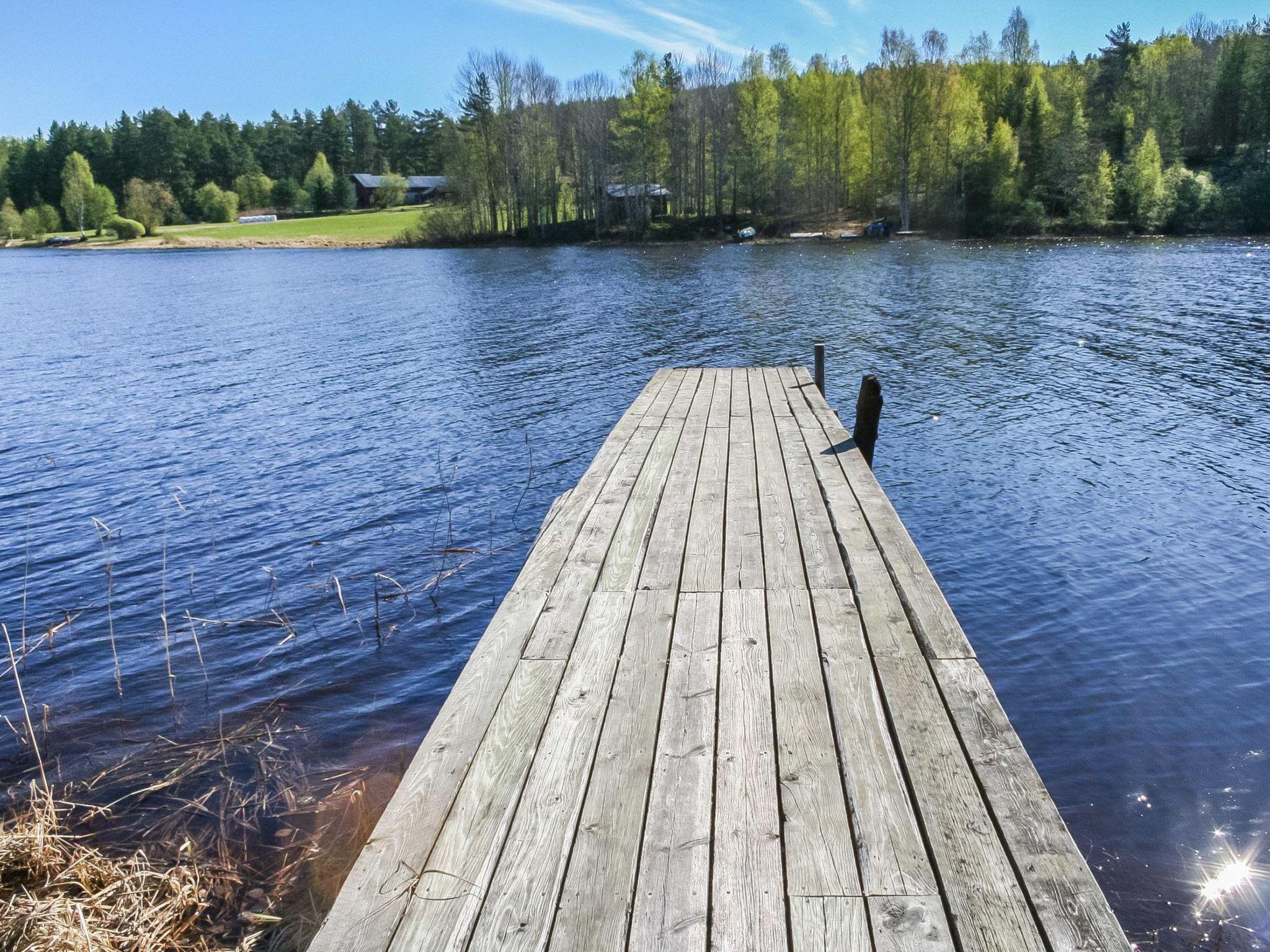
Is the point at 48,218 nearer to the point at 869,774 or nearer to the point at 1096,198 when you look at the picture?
the point at 1096,198

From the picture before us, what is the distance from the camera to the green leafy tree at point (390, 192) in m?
106

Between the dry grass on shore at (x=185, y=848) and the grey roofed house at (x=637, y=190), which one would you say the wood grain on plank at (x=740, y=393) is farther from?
the grey roofed house at (x=637, y=190)

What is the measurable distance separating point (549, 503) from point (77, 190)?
108012 mm

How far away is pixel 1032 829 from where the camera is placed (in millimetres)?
2854

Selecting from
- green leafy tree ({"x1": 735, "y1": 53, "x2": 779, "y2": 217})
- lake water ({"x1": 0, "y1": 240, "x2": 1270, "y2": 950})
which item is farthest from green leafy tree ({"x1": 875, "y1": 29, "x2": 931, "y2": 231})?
lake water ({"x1": 0, "y1": 240, "x2": 1270, "y2": 950})

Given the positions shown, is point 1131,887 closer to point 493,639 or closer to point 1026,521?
point 493,639

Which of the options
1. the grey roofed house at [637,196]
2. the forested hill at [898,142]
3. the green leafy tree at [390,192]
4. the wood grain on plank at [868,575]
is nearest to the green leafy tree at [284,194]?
the green leafy tree at [390,192]

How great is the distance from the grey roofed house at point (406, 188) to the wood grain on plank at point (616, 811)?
112 meters

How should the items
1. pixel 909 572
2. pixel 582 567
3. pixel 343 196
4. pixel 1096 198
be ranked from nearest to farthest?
pixel 909 572 → pixel 582 567 → pixel 1096 198 → pixel 343 196

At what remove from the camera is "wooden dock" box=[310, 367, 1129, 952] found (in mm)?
2502

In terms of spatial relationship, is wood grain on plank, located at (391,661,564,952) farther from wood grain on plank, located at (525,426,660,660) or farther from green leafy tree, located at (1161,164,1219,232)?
green leafy tree, located at (1161,164,1219,232)

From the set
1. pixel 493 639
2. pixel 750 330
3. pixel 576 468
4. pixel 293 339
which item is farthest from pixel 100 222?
pixel 493 639

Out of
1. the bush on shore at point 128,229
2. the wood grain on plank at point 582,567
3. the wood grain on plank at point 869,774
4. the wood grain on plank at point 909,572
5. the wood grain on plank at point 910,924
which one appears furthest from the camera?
the bush on shore at point 128,229

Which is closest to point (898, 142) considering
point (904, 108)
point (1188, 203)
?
point (904, 108)
